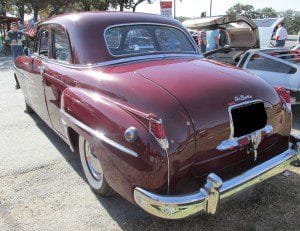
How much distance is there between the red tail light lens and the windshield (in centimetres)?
139

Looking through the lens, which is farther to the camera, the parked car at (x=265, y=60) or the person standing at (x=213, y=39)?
the person standing at (x=213, y=39)

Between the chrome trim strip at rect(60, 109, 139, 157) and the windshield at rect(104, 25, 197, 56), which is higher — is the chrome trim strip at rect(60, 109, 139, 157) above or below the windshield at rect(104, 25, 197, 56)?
below

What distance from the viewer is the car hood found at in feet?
24.6

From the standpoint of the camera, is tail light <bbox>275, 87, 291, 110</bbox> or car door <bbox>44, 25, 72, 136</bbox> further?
car door <bbox>44, 25, 72, 136</bbox>

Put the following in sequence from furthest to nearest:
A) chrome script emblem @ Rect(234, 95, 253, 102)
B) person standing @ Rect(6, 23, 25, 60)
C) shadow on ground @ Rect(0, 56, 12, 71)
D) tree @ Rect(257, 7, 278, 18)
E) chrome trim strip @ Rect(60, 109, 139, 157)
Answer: tree @ Rect(257, 7, 278, 18), shadow on ground @ Rect(0, 56, 12, 71), person standing @ Rect(6, 23, 25, 60), chrome script emblem @ Rect(234, 95, 253, 102), chrome trim strip @ Rect(60, 109, 139, 157)

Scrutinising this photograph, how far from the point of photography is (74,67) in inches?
154

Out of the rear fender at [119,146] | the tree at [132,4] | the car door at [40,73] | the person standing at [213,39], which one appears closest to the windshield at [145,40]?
the rear fender at [119,146]

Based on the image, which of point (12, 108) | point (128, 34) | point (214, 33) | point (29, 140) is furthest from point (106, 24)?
point (214, 33)

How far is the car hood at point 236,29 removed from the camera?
7.51 m

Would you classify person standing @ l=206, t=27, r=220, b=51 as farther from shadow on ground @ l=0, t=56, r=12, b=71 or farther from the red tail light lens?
the red tail light lens

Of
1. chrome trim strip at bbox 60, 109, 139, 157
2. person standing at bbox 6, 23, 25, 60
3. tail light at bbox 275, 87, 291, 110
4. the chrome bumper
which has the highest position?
tail light at bbox 275, 87, 291, 110

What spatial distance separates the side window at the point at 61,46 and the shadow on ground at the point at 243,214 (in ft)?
5.32

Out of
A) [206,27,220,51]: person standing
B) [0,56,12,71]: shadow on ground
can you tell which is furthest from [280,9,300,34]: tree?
[0,56,12,71]: shadow on ground

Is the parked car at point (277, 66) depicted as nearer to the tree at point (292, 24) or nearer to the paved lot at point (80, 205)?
the paved lot at point (80, 205)
